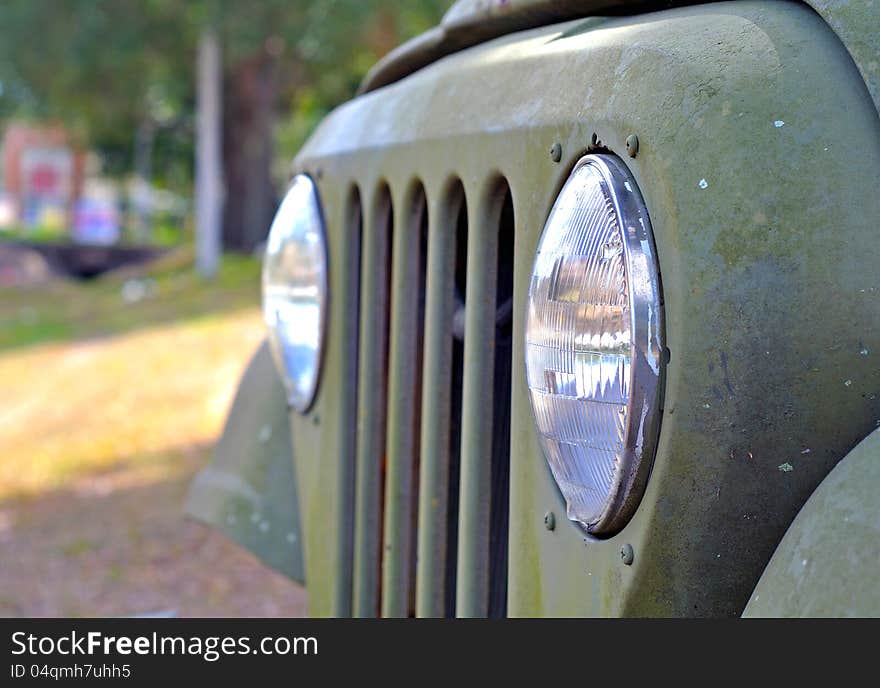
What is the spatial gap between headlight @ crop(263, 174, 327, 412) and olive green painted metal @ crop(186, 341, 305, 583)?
0.21 m

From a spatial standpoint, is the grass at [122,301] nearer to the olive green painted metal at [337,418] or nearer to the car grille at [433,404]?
the olive green painted metal at [337,418]

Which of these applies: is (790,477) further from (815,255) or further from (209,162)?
(209,162)

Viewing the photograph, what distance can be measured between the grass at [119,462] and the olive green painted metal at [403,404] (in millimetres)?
2264

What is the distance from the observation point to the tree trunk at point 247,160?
19.6 metres

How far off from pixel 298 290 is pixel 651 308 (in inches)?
39.3

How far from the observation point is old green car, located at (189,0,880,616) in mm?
1065

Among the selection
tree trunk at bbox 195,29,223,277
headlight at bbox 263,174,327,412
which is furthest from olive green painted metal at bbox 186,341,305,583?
tree trunk at bbox 195,29,223,277

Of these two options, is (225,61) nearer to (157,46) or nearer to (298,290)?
(157,46)

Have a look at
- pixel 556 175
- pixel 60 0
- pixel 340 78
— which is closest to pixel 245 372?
pixel 556 175

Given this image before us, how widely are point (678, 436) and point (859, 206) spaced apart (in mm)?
259

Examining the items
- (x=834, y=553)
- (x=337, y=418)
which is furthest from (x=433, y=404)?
(x=834, y=553)

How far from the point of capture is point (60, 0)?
14.6 meters

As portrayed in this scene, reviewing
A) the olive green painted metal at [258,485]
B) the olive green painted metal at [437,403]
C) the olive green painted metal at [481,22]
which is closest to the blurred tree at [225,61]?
the olive green painted metal at [258,485]

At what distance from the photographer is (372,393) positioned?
1.85 metres
